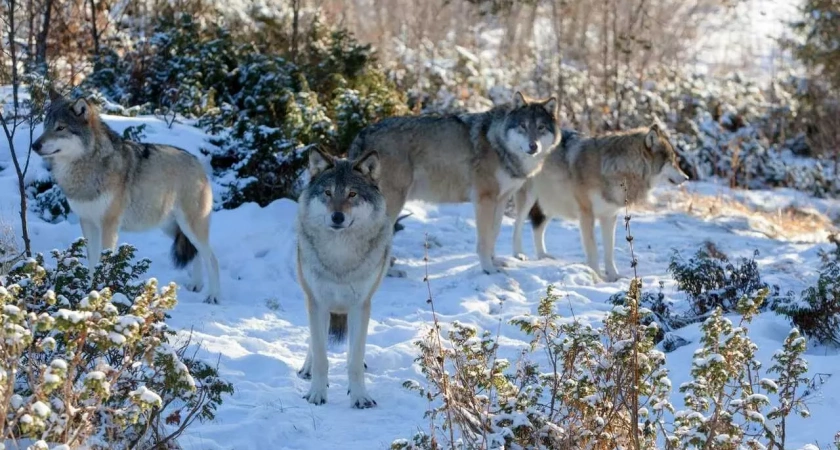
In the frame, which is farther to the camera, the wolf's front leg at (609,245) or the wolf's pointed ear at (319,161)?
the wolf's front leg at (609,245)

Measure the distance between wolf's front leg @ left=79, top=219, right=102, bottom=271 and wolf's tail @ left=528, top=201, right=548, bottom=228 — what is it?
4.59 metres

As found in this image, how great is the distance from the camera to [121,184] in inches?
294

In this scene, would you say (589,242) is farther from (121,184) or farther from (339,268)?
(121,184)

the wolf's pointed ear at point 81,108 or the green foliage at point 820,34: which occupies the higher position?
the green foliage at point 820,34

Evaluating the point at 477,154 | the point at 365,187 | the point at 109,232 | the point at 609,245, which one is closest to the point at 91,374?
the point at 365,187

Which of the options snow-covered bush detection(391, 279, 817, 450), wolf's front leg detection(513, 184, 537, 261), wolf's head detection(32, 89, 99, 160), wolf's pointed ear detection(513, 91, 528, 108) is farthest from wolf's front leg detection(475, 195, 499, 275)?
snow-covered bush detection(391, 279, 817, 450)

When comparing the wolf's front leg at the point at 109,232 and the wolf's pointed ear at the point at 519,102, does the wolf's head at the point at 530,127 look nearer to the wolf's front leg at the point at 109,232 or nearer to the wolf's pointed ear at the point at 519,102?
the wolf's pointed ear at the point at 519,102

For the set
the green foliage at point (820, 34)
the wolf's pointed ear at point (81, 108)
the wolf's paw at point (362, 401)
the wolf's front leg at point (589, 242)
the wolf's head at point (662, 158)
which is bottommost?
the wolf's paw at point (362, 401)

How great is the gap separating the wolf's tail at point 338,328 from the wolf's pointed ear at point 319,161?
932 millimetres

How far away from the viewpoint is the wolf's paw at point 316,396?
5.50 meters

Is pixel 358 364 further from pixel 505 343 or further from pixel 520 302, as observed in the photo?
pixel 520 302

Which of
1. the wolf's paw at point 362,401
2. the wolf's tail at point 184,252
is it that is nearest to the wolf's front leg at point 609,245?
the wolf's tail at point 184,252

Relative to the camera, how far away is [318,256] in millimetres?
5613

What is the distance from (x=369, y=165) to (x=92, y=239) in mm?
2808
